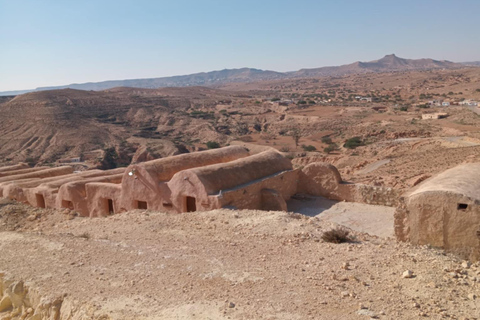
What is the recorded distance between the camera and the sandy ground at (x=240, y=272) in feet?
18.0

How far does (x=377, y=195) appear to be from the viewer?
13461mm

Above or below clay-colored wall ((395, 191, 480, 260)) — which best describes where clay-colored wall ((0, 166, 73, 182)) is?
below

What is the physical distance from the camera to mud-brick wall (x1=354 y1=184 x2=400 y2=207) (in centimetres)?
1320

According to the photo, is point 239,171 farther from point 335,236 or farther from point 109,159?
point 109,159

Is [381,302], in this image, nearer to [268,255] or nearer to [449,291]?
[449,291]

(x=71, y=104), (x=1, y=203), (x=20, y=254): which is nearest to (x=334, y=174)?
(x=20, y=254)

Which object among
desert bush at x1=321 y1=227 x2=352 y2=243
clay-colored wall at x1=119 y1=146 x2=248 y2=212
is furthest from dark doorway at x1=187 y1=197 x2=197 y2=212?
desert bush at x1=321 y1=227 x2=352 y2=243

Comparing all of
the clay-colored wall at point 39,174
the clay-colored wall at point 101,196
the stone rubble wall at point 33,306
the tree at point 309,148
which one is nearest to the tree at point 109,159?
the clay-colored wall at point 39,174

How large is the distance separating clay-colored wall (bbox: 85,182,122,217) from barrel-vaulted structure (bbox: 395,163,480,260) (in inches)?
367

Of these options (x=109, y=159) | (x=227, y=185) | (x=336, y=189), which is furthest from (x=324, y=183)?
(x=109, y=159)

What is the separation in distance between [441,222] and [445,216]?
15 centimetres

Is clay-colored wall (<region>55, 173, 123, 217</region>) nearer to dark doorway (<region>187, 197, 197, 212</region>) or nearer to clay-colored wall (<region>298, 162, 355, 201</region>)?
dark doorway (<region>187, 197, 197, 212</region>)

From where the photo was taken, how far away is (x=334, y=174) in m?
14.4

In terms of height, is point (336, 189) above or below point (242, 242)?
below
